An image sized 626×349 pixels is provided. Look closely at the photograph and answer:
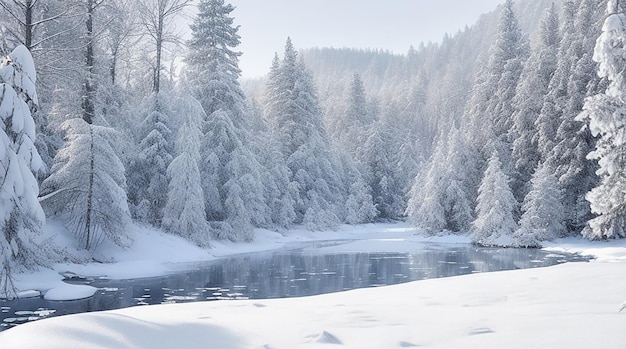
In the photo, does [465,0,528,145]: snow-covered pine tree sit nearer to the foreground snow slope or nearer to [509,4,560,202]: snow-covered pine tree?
[509,4,560,202]: snow-covered pine tree

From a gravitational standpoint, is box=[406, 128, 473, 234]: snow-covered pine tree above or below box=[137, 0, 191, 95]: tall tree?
below

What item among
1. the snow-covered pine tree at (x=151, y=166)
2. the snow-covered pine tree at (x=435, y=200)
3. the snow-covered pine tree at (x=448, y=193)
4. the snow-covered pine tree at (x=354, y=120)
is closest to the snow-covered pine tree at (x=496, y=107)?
the snow-covered pine tree at (x=448, y=193)

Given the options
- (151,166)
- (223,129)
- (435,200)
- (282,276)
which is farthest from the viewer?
(435,200)

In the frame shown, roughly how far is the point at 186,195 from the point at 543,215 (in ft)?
78.1

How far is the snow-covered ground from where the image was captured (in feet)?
19.1

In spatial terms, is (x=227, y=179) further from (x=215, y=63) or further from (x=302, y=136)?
(x=302, y=136)

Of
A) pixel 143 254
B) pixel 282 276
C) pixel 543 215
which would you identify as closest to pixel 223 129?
pixel 143 254

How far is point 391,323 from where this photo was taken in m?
7.09

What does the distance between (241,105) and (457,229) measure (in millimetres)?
21512

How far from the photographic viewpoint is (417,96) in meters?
120

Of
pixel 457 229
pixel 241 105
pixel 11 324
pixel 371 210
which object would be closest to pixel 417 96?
pixel 371 210

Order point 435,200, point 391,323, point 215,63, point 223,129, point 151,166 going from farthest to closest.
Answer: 1. point 435,200
2. point 215,63
3. point 223,129
4. point 151,166
5. point 391,323

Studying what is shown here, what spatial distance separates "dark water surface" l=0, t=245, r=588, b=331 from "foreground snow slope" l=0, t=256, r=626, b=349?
6963 mm

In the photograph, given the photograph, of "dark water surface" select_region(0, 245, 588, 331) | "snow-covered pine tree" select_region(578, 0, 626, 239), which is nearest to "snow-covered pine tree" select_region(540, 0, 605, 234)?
"dark water surface" select_region(0, 245, 588, 331)
